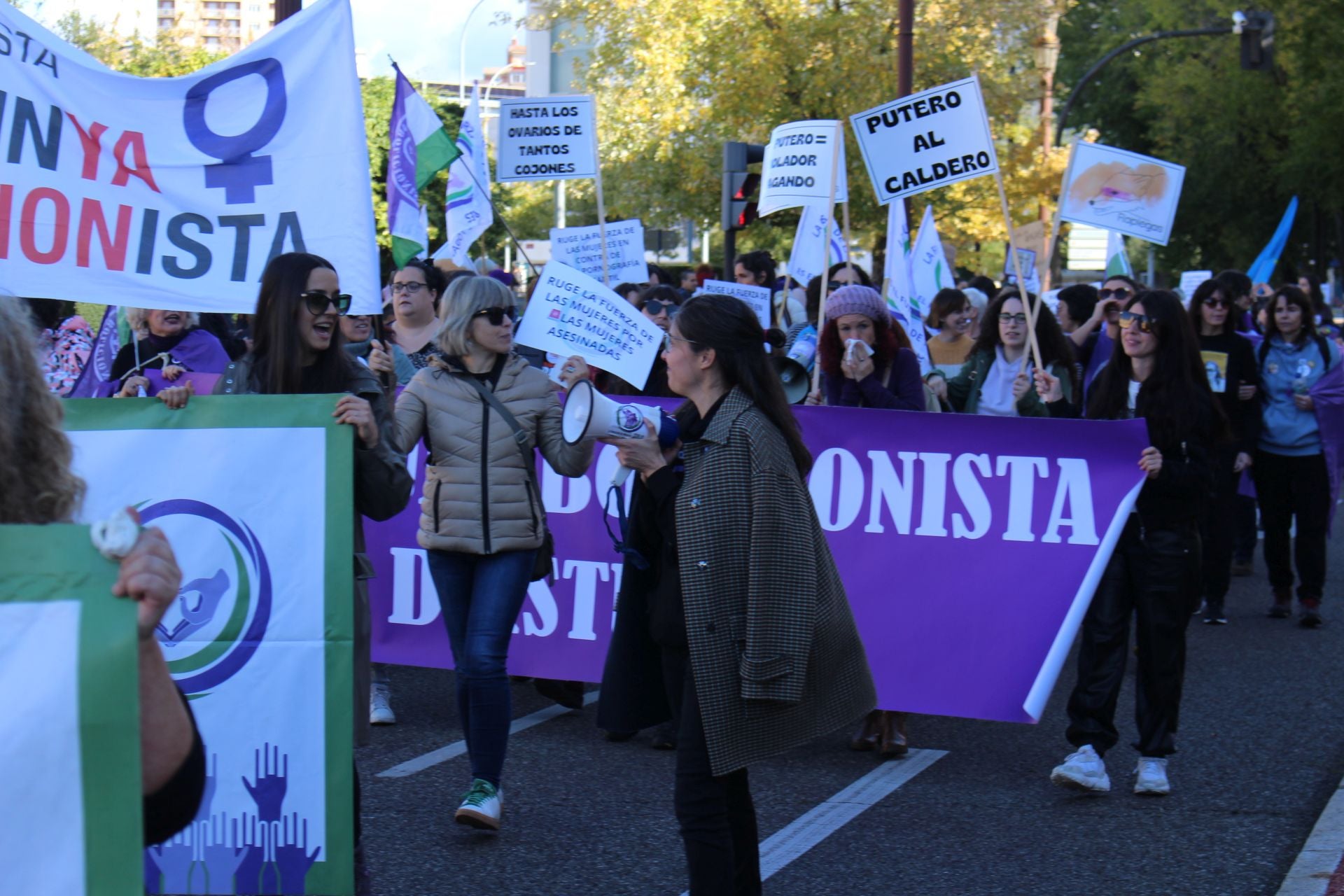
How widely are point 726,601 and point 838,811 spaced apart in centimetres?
193

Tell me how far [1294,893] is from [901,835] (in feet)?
4.10

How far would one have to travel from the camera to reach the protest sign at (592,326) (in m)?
5.99

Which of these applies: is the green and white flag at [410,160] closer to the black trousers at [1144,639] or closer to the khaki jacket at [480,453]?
the khaki jacket at [480,453]

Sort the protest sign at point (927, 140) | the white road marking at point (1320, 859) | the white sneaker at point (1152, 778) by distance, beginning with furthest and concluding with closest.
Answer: the protest sign at point (927, 140) → the white sneaker at point (1152, 778) → the white road marking at point (1320, 859)

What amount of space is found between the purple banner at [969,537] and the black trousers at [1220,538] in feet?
9.65

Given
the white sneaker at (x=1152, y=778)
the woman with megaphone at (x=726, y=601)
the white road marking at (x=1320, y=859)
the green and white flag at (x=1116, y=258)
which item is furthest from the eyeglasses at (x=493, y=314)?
the green and white flag at (x=1116, y=258)

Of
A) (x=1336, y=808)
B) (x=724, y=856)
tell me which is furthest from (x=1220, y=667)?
(x=724, y=856)

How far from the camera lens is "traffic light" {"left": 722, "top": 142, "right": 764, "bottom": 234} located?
44.8ft

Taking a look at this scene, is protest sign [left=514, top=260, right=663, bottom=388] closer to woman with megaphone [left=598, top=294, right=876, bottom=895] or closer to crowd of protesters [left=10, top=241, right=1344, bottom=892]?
crowd of protesters [left=10, top=241, right=1344, bottom=892]

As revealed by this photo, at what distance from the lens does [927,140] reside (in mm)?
8133

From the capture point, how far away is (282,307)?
4.25 meters

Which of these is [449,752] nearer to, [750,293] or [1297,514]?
[750,293]

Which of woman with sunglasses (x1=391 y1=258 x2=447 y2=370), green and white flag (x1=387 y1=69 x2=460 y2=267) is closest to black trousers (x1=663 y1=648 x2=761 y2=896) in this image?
woman with sunglasses (x1=391 y1=258 x2=447 y2=370)

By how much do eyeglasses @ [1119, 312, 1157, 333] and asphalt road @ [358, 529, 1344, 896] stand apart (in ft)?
5.49
